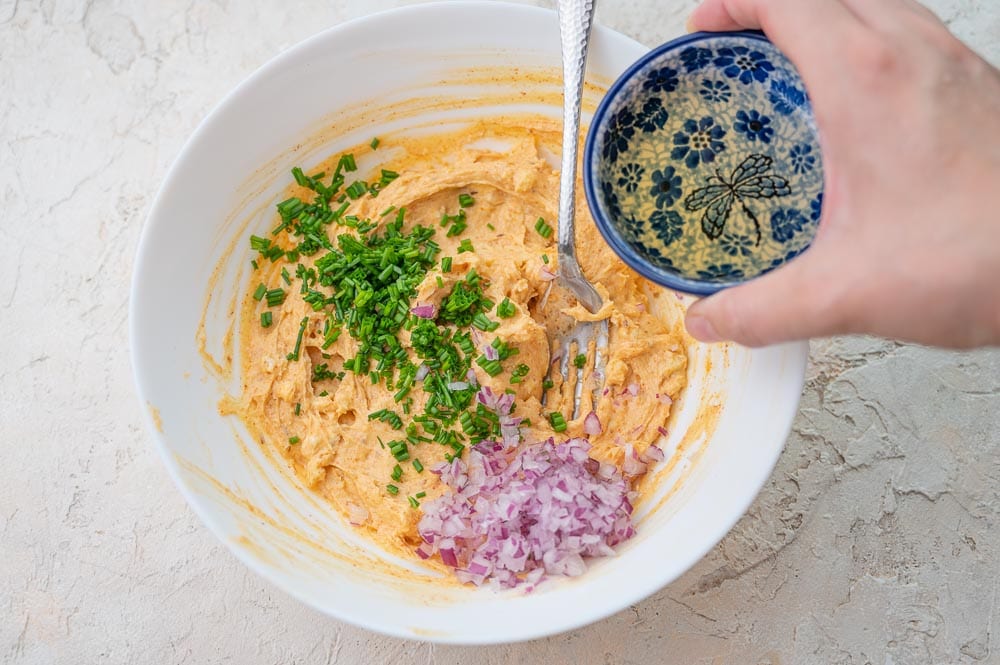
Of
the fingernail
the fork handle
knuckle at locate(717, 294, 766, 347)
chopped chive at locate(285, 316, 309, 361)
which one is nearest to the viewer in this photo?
knuckle at locate(717, 294, 766, 347)

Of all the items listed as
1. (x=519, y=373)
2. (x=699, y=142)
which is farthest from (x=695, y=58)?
(x=519, y=373)

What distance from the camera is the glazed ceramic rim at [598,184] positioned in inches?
77.0

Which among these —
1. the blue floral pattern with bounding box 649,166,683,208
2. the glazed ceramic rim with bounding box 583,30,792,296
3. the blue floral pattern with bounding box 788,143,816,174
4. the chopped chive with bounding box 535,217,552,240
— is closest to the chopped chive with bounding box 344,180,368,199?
the chopped chive with bounding box 535,217,552,240

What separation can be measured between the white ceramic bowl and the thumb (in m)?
0.36

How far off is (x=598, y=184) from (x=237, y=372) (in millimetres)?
1207

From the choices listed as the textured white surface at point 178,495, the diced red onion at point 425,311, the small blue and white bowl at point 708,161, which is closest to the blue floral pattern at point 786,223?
the small blue and white bowl at point 708,161

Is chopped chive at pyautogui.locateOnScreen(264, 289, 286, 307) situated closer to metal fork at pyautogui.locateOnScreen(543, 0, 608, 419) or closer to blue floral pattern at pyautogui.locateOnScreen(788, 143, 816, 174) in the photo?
metal fork at pyautogui.locateOnScreen(543, 0, 608, 419)

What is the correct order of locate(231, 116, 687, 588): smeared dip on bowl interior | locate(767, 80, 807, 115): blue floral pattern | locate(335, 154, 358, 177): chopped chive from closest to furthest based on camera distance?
1. locate(767, 80, 807, 115): blue floral pattern
2. locate(231, 116, 687, 588): smeared dip on bowl interior
3. locate(335, 154, 358, 177): chopped chive

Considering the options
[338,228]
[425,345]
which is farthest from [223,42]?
[425,345]

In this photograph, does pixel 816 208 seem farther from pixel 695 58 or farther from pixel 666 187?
pixel 695 58

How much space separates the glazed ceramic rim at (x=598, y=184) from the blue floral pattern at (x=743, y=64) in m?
0.04

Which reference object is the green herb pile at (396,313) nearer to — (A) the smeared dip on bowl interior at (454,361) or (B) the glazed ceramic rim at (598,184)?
(A) the smeared dip on bowl interior at (454,361)

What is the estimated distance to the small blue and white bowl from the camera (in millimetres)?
2045

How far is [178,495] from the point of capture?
8.59ft
